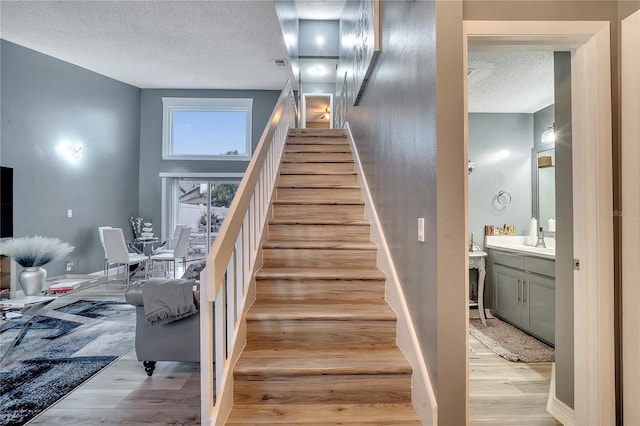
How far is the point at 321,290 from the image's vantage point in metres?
2.41

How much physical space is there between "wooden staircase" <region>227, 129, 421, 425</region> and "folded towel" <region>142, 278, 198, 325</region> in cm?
49

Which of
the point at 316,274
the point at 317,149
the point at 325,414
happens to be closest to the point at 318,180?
the point at 317,149

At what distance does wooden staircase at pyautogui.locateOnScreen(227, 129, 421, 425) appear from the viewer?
69.1 inches

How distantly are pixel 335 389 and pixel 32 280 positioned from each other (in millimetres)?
2713

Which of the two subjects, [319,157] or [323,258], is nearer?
[323,258]

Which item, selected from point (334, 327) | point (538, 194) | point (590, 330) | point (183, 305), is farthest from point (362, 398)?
point (538, 194)

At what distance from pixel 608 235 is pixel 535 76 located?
7.47 feet

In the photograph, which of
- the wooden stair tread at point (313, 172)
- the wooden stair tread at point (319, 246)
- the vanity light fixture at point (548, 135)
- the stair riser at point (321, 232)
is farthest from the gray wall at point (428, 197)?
the vanity light fixture at point (548, 135)

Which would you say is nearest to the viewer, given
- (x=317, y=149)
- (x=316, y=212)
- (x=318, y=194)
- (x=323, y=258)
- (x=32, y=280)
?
(x=323, y=258)

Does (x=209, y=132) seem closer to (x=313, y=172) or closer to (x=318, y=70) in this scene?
(x=318, y=70)

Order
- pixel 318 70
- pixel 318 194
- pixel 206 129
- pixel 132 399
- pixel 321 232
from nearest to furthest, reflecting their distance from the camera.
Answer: pixel 132 399 < pixel 321 232 < pixel 318 194 < pixel 206 129 < pixel 318 70

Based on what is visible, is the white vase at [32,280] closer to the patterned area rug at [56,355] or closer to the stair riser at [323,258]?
the patterned area rug at [56,355]

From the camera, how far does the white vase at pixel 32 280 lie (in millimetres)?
2809

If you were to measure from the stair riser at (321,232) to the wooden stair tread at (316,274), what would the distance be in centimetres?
51
